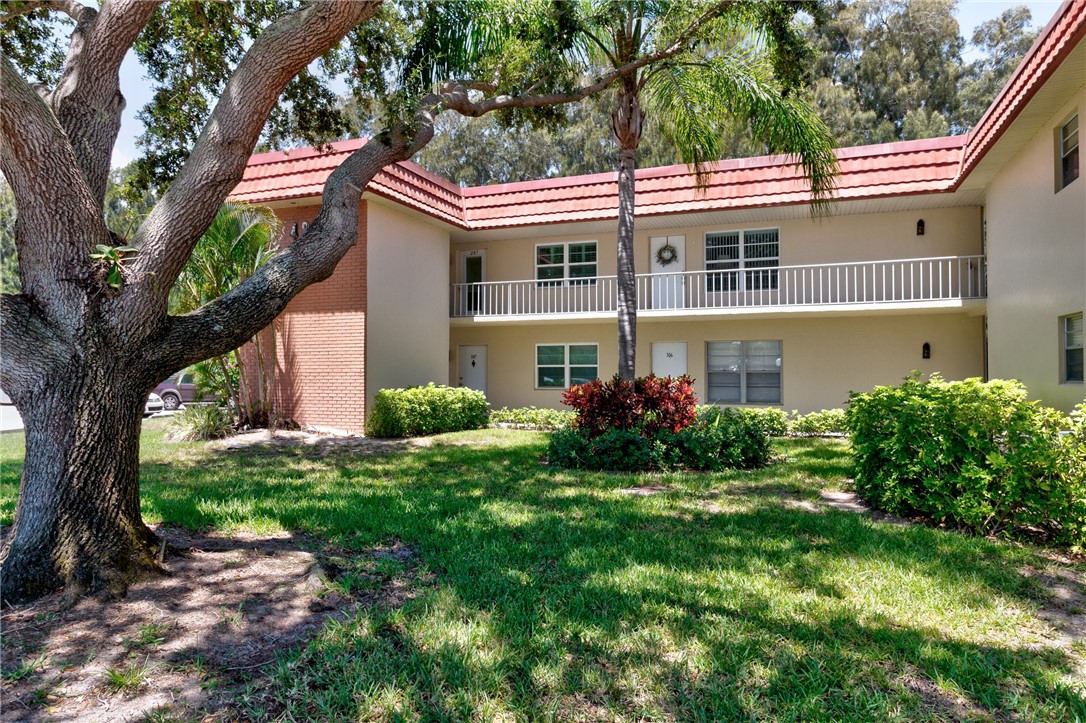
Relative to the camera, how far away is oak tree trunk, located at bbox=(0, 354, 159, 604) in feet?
13.3

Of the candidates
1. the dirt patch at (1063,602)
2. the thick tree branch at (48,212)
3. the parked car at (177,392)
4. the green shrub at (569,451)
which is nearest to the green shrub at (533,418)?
the green shrub at (569,451)

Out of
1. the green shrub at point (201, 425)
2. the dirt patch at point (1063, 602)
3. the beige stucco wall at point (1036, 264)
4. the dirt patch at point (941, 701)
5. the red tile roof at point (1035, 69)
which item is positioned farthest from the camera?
the green shrub at point (201, 425)

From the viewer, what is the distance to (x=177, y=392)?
21906 mm

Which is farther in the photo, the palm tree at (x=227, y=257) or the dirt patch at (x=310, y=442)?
the palm tree at (x=227, y=257)

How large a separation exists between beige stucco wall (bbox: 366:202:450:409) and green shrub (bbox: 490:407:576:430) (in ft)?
5.67

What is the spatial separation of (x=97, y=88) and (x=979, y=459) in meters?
7.85

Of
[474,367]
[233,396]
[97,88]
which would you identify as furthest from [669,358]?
[97,88]

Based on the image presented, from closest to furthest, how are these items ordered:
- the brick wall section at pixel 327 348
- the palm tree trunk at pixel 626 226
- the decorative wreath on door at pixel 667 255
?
1. the palm tree trunk at pixel 626 226
2. the brick wall section at pixel 327 348
3. the decorative wreath on door at pixel 667 255

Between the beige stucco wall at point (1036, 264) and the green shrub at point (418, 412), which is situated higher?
the beige stucco wall at point (1036, 264)

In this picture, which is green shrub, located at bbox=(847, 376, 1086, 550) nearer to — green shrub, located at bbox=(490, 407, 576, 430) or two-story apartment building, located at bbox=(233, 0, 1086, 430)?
two-story apartment building, located at bbox=(233, 0, 1086, 430)

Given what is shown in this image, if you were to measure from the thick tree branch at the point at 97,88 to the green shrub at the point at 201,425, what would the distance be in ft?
30.5

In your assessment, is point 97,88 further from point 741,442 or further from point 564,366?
point 564,366

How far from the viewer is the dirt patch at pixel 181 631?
301 cm

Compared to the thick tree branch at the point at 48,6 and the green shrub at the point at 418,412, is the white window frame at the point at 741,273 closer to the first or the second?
the green shrub at the point at 418,412
